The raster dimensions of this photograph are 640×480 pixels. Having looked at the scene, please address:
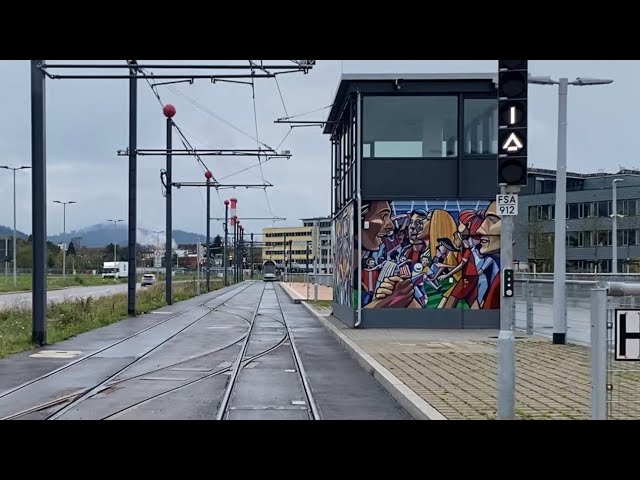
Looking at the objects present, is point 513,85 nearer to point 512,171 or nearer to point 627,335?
point 512,171

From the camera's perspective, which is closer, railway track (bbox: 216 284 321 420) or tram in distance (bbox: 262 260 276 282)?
railway track (bbox: 216 284 321 420)

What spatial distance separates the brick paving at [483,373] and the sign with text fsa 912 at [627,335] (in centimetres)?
16

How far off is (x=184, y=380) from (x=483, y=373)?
4.82 meters

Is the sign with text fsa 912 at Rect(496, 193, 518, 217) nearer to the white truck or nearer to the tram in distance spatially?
the white truck

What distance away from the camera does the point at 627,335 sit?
23.7 ft

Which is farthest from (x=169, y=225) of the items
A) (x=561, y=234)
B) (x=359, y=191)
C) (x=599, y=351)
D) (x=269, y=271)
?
(x=269, y=271)

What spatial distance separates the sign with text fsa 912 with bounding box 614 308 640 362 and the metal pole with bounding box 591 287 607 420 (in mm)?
119

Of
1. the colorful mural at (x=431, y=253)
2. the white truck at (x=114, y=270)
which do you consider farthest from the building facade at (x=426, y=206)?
the white truck at (x=114, y=270)

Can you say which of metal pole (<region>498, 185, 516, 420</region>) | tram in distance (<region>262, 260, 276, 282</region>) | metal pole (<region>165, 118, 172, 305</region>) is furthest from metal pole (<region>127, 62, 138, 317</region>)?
tram in distance (<region>262, 260, 276, 282</region>)

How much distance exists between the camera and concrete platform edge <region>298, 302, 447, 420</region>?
9445 mm

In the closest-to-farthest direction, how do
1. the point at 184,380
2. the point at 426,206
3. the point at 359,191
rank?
the point at 184,380 → the point at 359,191 → the point at 426,206

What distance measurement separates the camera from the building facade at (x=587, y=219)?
4866cm
